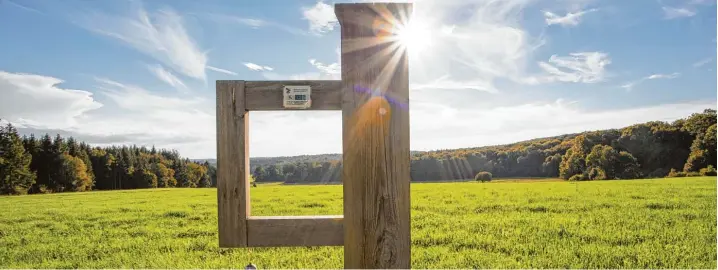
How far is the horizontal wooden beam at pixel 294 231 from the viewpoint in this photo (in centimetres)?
284

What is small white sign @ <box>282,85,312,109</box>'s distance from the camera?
8.95 feet

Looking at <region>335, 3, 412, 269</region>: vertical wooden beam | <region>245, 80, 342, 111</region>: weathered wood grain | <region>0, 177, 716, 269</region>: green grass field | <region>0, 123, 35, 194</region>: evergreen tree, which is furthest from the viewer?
<region>0, 123, 35, 194</region>: evergreen tree

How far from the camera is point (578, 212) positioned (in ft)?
33.3

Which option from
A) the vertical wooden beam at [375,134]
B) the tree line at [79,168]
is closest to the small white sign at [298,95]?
the vertical wooden beam at [375,134]

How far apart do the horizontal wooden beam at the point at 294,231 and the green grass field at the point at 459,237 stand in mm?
2927

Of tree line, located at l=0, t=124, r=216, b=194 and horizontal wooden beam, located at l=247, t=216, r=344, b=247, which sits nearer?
horizontal wooden beam, located at l=247, t=216, r=344, b=247

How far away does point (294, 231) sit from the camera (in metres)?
2.85

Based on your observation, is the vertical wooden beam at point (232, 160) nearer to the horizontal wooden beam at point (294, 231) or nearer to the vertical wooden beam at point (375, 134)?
the horizontal wooden beam at point (294, 231)

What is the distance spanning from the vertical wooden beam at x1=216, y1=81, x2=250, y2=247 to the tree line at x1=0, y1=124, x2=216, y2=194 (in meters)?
38.6

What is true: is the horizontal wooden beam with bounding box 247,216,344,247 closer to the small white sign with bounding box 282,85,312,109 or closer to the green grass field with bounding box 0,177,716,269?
the small white sign with bounding box 282,85,312,109

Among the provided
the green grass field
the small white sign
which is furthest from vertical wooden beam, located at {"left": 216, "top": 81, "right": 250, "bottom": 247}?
the green grass field

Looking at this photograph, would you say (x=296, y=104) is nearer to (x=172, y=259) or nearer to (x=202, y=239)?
(x=172, y=259)

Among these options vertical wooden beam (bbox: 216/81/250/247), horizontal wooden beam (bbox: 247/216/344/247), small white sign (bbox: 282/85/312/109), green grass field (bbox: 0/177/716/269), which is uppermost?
small white sign (bbox: 282/85/312/109)

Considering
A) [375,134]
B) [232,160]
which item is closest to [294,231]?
[232,160]
